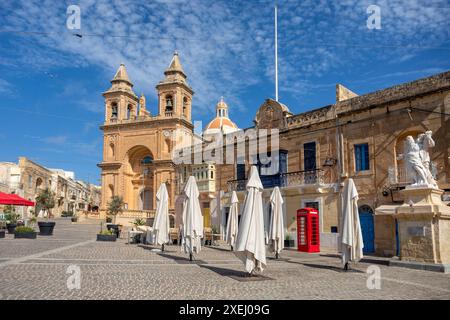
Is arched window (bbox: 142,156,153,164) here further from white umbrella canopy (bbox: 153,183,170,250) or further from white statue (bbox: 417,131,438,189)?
white statue (bbox: 417,131,438,189)

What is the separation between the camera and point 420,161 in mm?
13398

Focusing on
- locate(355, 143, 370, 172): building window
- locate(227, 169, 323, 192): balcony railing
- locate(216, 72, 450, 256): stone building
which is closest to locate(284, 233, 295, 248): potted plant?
locate(216, 72, 450, 256): stone building

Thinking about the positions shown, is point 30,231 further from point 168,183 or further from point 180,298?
point 168,183

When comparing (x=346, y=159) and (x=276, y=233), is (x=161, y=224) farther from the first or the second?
(x=346, y=159)

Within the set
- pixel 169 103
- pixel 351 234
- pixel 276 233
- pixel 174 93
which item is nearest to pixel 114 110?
pixel 169 103

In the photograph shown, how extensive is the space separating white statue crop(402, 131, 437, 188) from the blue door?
5.44 m

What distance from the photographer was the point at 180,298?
7.26 m

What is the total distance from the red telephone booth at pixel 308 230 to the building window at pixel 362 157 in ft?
10.1

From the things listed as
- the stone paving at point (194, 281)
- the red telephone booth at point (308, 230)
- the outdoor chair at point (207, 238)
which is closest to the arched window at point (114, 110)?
the outdoor chair at point (207, 238)

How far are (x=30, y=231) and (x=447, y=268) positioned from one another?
19.8 metres

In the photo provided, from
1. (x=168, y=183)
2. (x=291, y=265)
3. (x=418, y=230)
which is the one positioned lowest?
(x=291, y=265)

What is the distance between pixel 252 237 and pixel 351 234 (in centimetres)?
398

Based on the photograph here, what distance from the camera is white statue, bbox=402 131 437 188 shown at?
1336 centimetres
